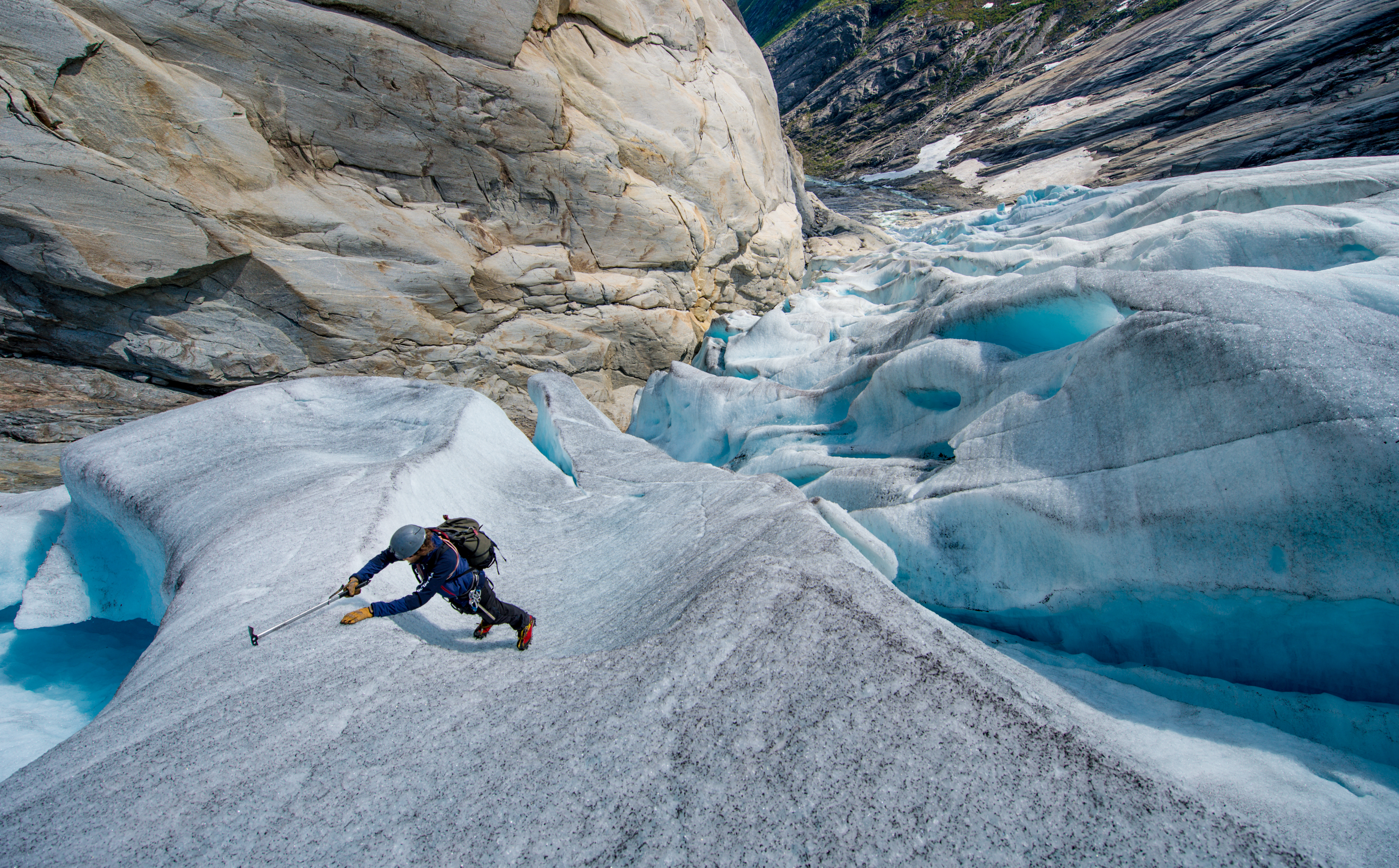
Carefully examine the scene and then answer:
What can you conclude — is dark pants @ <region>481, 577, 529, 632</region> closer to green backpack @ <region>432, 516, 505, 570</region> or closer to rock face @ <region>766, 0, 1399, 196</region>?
green backpack @ <region>432, 516, 505, 570</region>

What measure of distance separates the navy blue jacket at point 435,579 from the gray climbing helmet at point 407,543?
0.11ft

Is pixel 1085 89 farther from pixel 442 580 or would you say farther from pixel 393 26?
pixel 442 580

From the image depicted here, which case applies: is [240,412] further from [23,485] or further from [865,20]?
[865,20]

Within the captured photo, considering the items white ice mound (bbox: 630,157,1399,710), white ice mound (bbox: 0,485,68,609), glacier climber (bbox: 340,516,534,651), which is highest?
white ice mound (bbox: 0,485,68,609)

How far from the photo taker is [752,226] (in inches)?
562

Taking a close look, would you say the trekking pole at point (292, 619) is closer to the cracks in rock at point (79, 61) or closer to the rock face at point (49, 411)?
the rock face at point (49, 411)

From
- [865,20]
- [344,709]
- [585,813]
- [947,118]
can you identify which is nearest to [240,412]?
[344,709]

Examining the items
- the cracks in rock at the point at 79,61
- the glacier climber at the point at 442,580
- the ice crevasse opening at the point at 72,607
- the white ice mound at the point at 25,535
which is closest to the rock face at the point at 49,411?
the white ice mound at the point at 25,535

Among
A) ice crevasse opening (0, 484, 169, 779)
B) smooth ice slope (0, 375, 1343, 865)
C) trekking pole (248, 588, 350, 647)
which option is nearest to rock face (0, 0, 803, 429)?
ice crevasse opening (0, 484, 169, 779)

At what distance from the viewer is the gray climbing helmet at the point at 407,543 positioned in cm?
Result: 289

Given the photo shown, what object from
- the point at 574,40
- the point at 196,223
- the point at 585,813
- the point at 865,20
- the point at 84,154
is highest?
the point at 865,20

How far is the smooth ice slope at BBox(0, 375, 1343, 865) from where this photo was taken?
180 centimetres

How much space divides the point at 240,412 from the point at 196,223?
3168 mm

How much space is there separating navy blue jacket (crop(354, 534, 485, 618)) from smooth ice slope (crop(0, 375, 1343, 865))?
0.79ft
